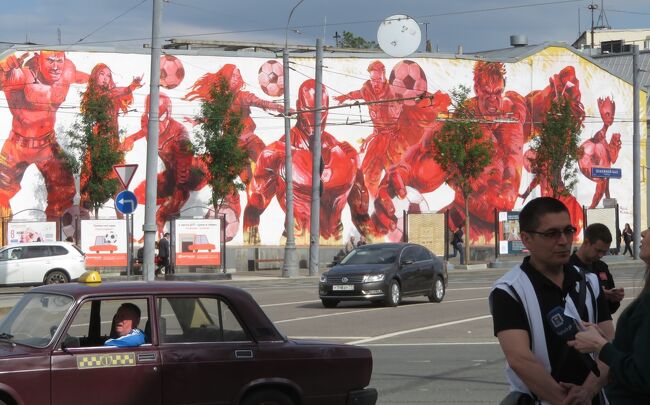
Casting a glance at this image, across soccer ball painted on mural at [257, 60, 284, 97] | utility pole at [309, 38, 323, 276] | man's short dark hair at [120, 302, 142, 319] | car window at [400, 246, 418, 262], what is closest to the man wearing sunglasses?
man's short dark hair at [120, 302, 142, 319]

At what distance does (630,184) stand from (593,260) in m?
64.6

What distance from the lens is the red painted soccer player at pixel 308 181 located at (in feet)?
179

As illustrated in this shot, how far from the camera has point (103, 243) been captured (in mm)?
42719

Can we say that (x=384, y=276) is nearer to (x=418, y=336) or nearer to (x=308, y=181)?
(x=418, y=336)

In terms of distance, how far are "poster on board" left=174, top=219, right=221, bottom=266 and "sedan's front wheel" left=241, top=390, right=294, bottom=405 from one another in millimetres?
35013

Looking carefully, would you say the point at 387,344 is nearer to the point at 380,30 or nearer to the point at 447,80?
the point at 380,30

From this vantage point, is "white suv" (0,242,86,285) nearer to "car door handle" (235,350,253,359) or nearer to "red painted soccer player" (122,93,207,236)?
"red painted soccer player" (122,93,207,236)

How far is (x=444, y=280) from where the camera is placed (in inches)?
1133

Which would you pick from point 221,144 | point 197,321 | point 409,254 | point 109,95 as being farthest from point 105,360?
point 109,95

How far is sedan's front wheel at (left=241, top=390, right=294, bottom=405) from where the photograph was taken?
9.17 m

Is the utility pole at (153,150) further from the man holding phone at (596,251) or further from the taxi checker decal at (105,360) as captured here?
the man holding phone at (596,251)

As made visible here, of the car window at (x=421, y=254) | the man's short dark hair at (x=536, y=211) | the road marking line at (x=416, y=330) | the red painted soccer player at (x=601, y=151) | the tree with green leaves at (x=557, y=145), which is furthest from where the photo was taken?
the red painted soccer player at (x=601, y=151)

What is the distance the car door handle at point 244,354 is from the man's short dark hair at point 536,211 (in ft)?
14.2

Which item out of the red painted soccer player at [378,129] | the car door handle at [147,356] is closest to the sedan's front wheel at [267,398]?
the car door handle at [147,356]
